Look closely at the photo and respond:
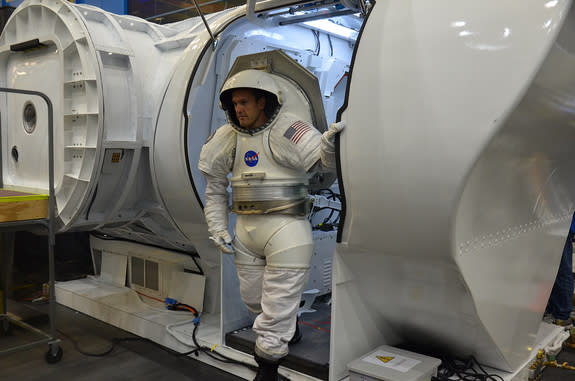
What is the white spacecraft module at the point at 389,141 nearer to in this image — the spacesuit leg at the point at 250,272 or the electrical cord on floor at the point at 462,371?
the electrical cord on floor at the point at 462,371

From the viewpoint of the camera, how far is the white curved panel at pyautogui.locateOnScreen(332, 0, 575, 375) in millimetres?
2100

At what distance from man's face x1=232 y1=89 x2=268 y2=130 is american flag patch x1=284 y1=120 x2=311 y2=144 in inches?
8.9

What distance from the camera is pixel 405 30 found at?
229 centimetres

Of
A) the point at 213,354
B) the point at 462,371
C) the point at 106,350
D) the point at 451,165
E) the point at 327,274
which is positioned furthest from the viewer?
the point at 327,274

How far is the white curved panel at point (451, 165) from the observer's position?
2100 mm

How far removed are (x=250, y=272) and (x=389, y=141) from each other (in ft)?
3.95

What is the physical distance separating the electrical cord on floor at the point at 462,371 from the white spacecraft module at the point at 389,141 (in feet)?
0.23

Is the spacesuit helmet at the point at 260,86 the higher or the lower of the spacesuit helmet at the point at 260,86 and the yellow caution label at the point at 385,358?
the higher

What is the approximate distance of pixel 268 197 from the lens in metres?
2.85

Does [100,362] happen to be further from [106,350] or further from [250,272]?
[250,272]

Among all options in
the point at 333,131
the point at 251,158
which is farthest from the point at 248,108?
the point at 333,131

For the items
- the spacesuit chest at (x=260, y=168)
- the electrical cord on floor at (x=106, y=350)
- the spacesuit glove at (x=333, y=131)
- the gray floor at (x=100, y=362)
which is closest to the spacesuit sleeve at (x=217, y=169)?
the spacesuit chest at (x=260, y=168)

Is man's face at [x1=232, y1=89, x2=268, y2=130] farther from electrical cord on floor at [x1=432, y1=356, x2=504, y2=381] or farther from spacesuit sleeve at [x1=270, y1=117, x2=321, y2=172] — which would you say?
electrical cord on floor at [x1=432, y1=356, x2=504, y2=381]

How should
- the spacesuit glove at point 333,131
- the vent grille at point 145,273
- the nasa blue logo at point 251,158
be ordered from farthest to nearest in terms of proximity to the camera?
the vent grille at point 145,273, the nasa blue logo at point 251,158, the spacesuit glove at point 333,131
